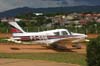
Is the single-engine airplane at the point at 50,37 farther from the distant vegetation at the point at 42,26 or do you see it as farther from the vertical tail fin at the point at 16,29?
the distant vegetation at the point at 42,26

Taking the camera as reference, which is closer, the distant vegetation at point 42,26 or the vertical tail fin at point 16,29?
the vertical tail fin at point 16,29

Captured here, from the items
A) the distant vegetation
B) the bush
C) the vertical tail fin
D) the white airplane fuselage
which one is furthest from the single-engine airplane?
the bush

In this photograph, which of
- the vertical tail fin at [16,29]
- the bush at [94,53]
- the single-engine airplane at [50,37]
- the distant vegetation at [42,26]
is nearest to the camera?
the bush at [94,53]

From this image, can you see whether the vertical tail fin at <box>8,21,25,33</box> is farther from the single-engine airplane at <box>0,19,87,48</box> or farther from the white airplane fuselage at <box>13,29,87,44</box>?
the white airplane fuselage at <box>13,29,87,44</box>

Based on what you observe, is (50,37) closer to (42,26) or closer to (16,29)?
(16,29)

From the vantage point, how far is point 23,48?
3391cm

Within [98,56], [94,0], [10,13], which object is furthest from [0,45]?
[98,56]

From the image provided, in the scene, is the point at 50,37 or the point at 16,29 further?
the point at 16,29

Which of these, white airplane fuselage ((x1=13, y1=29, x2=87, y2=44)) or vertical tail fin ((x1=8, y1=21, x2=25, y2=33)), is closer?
white airplane fuselage ((x1=13, y1=29, x2=87, y2=44))

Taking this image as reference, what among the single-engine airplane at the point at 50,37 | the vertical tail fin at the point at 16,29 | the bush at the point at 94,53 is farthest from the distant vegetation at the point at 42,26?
the bush at the point at 94,53

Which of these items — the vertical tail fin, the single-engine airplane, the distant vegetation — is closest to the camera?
the single-engine airplane

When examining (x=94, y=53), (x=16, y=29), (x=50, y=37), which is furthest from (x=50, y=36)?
(x=94, y=53)

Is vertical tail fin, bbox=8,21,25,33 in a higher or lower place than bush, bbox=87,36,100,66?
higher

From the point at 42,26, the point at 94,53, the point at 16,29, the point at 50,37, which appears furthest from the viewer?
the point at 42,26
